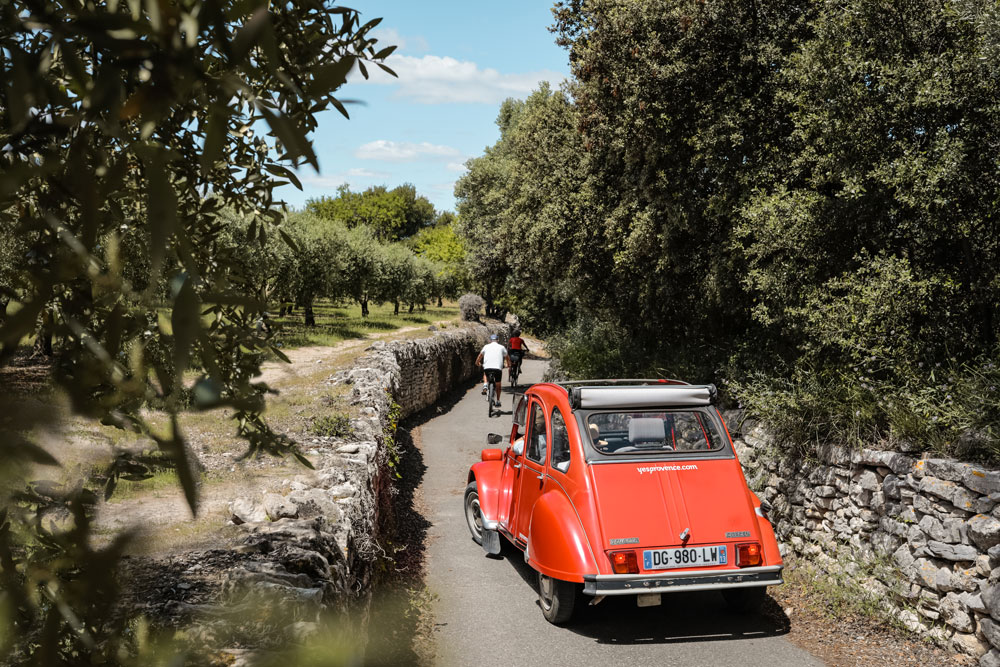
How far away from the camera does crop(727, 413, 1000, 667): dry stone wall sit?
18.6 feet

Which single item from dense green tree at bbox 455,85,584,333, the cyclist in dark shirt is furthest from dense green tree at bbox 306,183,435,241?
the cyclist in dark shirt

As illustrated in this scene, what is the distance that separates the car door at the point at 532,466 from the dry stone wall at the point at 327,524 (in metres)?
1.55

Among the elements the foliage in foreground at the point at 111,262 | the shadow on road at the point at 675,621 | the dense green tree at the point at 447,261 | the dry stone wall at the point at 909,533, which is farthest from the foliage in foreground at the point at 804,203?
the dense green tree at the point at 447,261

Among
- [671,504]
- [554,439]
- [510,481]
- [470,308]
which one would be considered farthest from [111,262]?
[470,308]

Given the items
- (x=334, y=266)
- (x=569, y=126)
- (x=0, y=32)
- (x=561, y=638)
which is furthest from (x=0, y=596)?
(x=334, y=266)

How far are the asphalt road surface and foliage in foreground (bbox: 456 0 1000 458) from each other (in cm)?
231

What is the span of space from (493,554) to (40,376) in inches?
319

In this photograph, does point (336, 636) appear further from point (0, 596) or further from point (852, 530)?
point (852, 530)

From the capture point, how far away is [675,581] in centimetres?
612

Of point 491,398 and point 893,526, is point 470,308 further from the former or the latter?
point 893,526

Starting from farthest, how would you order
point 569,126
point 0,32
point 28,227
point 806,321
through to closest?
point 569,126, point 806,321, point 0,32, point 28,227

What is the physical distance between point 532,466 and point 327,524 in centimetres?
261

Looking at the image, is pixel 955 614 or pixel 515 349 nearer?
pixel 955 614

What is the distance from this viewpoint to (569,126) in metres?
20.4
